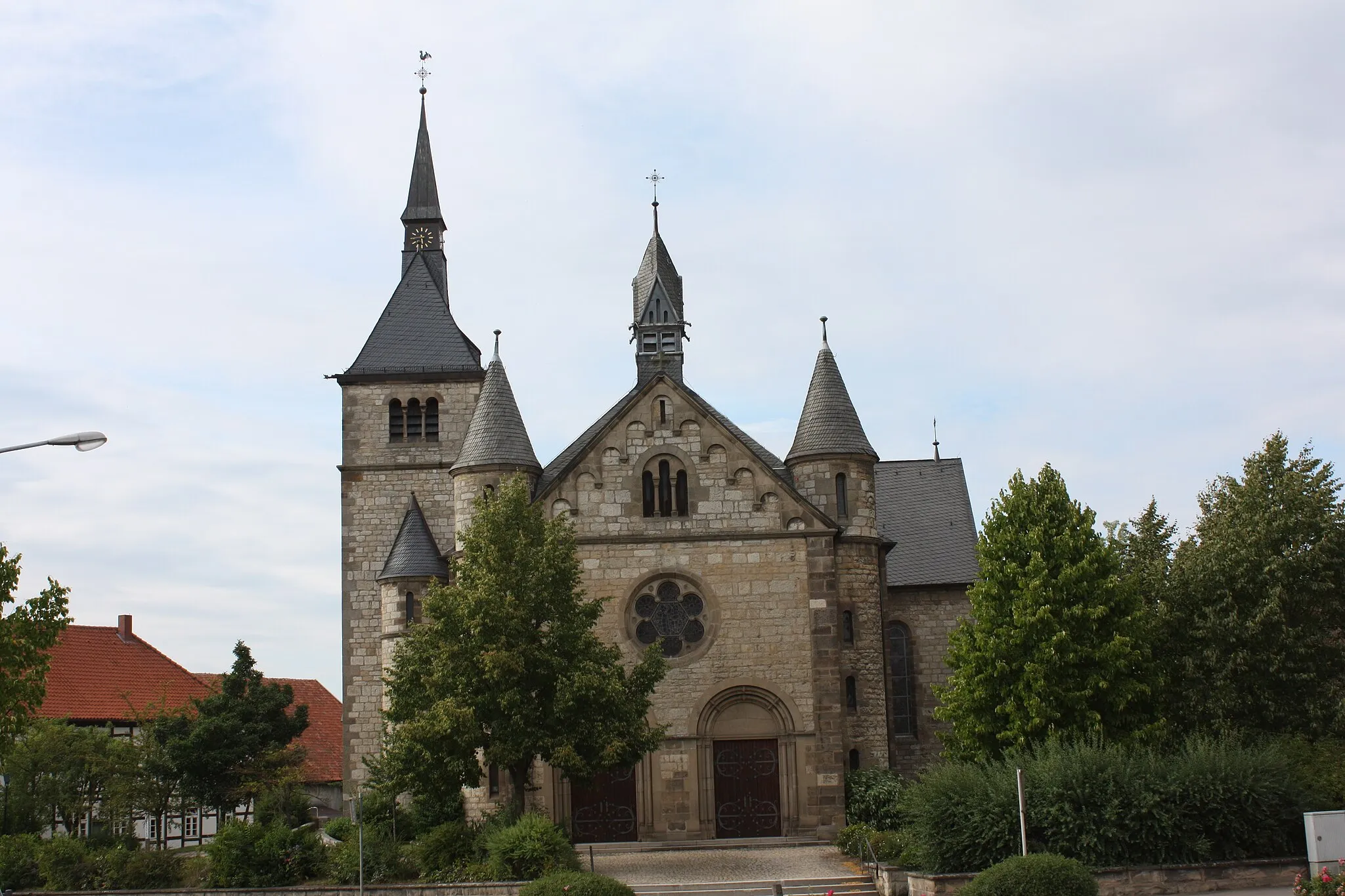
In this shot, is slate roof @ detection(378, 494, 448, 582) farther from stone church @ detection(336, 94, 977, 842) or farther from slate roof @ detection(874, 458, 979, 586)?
slate roof @ detection(874, 458, 979, 586)

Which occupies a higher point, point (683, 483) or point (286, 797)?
point (683, 483)

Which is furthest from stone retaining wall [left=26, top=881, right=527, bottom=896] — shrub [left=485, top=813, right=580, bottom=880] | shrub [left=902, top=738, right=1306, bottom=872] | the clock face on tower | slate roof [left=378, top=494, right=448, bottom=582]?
the clock face on tower

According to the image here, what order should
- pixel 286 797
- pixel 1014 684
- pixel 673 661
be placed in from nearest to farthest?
pixel 1014 684
pixel 673 661
pixel 286 797

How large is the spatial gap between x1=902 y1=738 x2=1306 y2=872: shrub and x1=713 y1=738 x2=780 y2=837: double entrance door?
7701 mm

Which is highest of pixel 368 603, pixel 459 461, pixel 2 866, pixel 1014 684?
pixel 459 461

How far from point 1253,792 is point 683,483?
15.1 meters

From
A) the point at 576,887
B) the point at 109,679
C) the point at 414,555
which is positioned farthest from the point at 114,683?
the point at 576,887

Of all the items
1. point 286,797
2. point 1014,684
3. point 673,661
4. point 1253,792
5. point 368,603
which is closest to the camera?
point 1253,792

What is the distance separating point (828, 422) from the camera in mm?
38375

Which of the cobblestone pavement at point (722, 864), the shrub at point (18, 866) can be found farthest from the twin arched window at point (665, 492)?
the shrub at point (18, 866)

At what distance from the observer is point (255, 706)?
4331 centimetres

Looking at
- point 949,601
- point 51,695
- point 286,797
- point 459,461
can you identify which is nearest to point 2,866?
point 286,797

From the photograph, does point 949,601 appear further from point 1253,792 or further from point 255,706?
point 255,706

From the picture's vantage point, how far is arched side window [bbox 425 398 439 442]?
45812 millimetres
